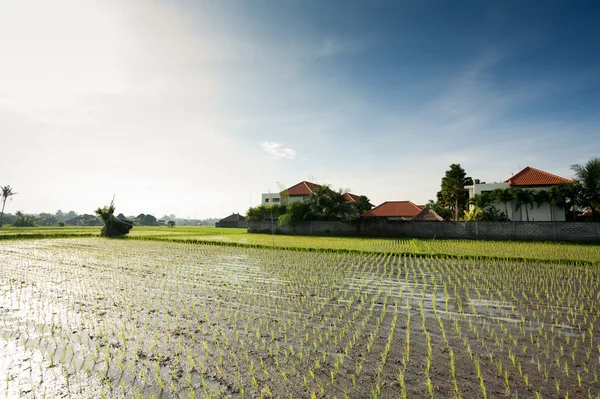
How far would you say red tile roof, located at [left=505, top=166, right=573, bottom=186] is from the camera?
86.5ft

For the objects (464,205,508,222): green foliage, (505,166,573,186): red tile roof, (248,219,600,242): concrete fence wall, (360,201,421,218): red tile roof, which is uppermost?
(505,166,573,186): red tile roof

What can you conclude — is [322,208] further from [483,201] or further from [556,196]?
[556,196]

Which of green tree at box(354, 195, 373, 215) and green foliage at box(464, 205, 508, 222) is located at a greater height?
green tree at box(354, 195, 373, 215)

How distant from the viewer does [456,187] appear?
111 ft

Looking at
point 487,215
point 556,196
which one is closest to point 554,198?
point 556,196

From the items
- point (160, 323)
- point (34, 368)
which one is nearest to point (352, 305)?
point (160, 323)

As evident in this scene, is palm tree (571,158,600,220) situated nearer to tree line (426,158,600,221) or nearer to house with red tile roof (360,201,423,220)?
tree line (426,158,600,221)

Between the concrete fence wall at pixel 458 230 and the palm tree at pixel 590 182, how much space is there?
212 inches

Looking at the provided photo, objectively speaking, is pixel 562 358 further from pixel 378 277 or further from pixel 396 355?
pixel 378 277

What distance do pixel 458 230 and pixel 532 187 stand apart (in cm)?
1148

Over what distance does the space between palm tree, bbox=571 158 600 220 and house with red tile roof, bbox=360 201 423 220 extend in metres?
16.4

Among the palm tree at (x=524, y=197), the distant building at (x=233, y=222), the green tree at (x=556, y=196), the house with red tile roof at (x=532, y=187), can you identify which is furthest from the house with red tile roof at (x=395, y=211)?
the distant building at (x=233, y=222)

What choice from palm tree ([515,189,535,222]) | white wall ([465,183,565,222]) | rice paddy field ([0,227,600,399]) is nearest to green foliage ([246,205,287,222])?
white wall ([465,183,565,222])

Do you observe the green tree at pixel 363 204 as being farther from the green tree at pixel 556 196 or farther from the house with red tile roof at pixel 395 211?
the green tree at pixel 556 196
